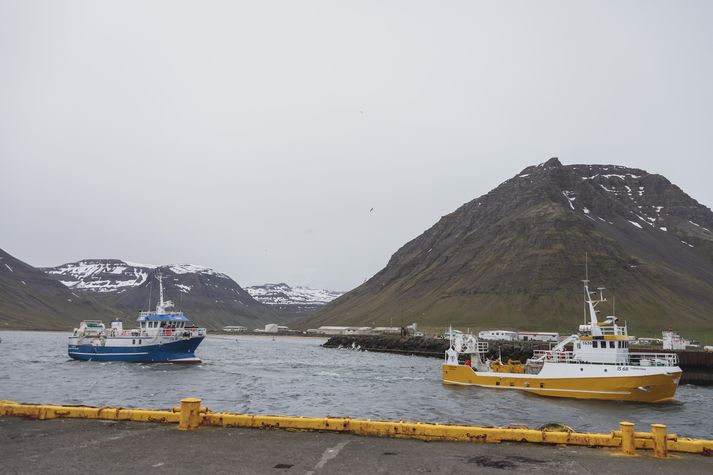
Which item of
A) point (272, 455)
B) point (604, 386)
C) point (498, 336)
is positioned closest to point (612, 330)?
point (604, 386)

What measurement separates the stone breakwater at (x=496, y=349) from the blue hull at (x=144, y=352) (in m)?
39.5

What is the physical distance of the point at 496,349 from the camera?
105 m

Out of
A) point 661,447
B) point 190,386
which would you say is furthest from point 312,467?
point 190,386

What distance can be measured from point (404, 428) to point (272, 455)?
392 cm

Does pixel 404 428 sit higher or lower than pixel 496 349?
higher

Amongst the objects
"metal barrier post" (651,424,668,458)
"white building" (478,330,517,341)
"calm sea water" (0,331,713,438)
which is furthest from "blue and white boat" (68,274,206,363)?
"white building" (478,330,517,341)

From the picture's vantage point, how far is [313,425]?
1517cm

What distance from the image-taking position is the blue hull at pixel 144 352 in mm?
71500

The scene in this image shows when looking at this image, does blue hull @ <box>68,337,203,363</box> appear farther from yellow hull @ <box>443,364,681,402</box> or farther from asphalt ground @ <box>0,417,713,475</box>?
asphalt ground @ <box>0,417,713,475</box>

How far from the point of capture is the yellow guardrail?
13.2 meters

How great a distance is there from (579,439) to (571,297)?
177 meters

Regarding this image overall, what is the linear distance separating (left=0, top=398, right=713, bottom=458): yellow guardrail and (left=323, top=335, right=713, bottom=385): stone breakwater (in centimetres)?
6155

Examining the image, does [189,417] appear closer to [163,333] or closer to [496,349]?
[163,333]

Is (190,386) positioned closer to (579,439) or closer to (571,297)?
(579,439)
